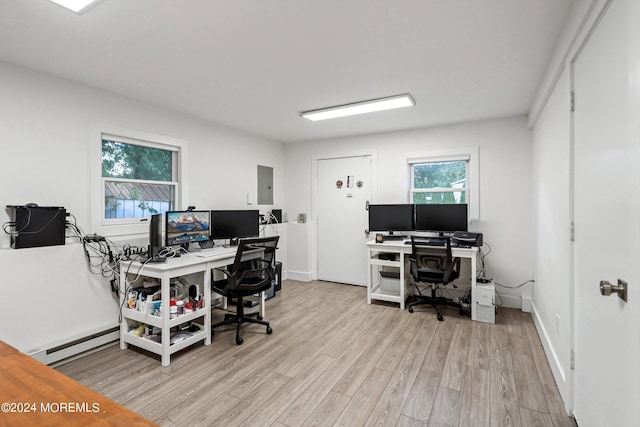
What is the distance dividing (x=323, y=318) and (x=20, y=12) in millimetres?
3428

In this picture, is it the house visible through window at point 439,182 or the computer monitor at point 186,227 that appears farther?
the house visible through window at point 439,182

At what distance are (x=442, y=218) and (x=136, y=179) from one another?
11.9 ft

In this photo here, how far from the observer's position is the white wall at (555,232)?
196 cm

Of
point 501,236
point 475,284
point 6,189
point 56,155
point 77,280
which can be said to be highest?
point 56,155

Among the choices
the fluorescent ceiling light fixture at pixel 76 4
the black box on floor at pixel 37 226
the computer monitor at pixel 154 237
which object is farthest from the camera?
the computer monitor at pixel 154 237

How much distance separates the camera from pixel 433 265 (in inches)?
149

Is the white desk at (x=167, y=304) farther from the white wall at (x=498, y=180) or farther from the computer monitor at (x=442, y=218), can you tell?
the white wall at (x=498, y=180)

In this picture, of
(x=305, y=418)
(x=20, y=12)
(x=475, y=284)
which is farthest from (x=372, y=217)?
(x=20, y=12)

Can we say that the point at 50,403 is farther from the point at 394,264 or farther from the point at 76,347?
the point at 394,264

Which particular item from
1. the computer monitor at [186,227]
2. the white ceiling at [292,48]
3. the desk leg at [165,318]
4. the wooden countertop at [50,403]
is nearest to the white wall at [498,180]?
the white ceiling at [292,48]

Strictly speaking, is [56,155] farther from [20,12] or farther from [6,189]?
[20,12]

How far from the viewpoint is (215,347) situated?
2.79 m

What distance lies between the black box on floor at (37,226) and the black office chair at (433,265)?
3383 millimetres

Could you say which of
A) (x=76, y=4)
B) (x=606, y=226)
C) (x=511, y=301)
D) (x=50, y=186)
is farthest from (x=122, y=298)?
(x=511, y=301)
